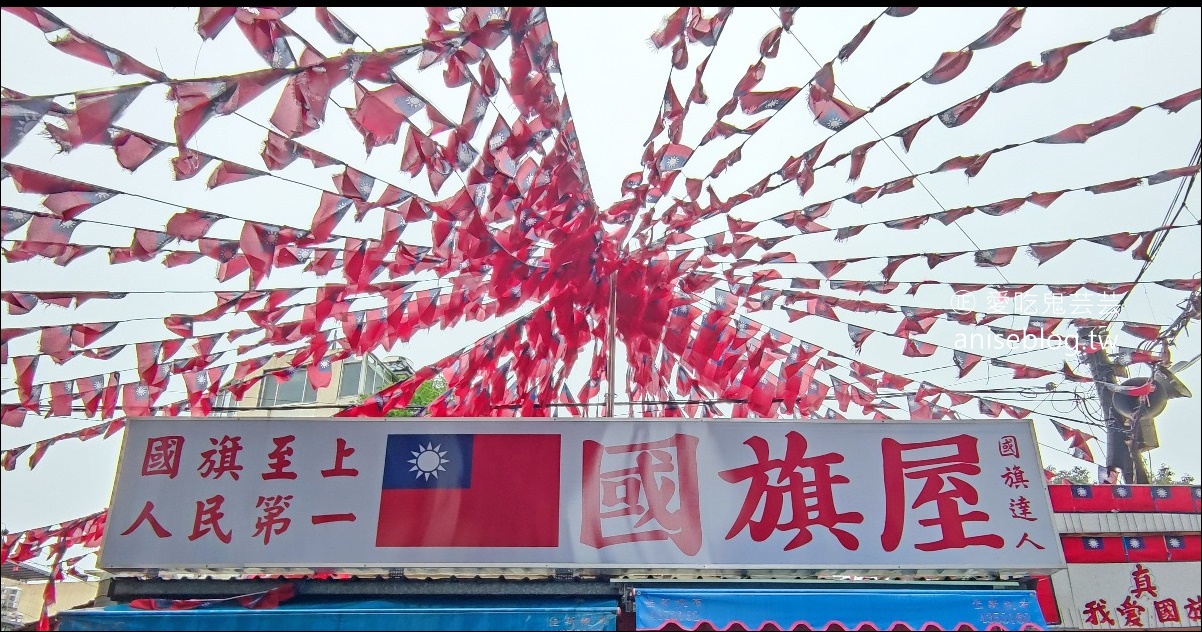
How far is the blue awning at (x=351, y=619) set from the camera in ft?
17.0

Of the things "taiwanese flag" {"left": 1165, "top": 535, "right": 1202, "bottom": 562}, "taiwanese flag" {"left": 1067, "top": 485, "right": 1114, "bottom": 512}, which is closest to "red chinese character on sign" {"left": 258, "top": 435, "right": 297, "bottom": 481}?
"taiwanese flag" {"left": 1067, "top": 485, "right": 1114, "bottom": 512}

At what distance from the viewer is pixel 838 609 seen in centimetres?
524

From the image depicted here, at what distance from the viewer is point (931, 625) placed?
517cm

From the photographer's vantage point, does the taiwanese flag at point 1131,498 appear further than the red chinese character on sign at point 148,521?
Yes

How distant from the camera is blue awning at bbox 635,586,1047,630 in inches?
203

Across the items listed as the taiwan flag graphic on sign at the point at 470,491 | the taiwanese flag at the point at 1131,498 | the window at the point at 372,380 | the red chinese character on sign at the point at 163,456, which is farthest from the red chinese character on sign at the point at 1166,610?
the window at the point at 372,380

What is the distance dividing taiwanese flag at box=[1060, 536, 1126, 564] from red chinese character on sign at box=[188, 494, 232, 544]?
7.76 metres

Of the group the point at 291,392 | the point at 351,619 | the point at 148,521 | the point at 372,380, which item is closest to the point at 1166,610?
the point at 351,619

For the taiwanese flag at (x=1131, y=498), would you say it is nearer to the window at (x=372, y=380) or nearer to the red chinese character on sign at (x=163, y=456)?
the red chinese character on sign at (x=163, y=456)

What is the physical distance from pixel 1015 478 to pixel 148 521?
6.27m

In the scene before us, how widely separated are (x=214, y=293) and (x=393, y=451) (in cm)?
216

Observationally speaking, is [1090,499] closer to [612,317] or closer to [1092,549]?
[1092,549]

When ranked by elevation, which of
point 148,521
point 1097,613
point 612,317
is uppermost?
point 612,317

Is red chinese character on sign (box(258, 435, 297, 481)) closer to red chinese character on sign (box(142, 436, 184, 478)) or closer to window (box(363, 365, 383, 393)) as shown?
red chinese character on sign (box(142, 436, 184, 478))
